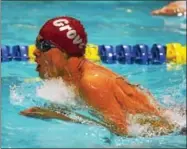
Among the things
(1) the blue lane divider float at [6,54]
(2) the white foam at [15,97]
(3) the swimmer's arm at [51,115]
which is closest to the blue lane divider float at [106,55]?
(1) the blue lane divider float at [6,54]

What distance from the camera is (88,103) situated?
7.33ft

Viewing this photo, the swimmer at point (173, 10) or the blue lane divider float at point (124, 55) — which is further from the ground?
the swimmer at point (173, 10)

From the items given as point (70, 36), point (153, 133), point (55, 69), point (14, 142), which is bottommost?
point (14, 142)

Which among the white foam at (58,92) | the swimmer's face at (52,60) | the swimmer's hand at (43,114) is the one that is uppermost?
the swimmer's face at (52,60)

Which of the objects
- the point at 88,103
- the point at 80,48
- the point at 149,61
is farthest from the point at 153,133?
the point at 149,61

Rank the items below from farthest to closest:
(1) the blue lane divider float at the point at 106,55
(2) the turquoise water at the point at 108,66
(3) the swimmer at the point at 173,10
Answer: (3) the swimmer at the point at 173,10 < (1) the blue lane divider float at the point at 106,55 < (2) the turquoise water at the point at 108,66

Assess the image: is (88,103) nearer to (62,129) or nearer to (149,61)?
(62,129)

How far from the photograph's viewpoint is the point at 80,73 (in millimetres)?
2174

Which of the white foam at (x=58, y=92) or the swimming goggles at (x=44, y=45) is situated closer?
the swimming goggles at (x=44, y=45)

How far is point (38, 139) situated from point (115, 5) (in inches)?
127

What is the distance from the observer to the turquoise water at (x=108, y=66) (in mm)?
2873

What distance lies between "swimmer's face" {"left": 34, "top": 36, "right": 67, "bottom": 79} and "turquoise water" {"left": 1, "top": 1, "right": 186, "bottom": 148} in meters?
0.30

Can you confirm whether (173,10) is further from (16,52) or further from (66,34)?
(66,34)

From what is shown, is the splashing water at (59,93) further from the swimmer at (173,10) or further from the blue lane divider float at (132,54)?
the swimmer at (173,10)
